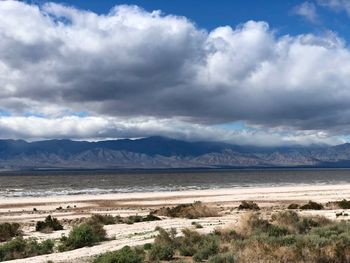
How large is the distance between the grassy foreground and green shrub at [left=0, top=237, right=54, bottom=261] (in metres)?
4.38

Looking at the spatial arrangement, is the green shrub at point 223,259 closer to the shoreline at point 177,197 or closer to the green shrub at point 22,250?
the green shrub at point 22,250

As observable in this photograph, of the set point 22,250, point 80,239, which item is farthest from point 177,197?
point 22,250

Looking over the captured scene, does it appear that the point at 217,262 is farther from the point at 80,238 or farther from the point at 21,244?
the point at 21,244

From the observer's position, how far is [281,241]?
18453 mm

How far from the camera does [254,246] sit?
55.2 feet

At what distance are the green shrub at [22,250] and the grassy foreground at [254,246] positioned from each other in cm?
438

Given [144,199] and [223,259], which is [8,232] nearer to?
[223,259]

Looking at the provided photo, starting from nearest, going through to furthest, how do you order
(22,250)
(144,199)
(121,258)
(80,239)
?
(121,258), (22,250), (80,239), (144,199)

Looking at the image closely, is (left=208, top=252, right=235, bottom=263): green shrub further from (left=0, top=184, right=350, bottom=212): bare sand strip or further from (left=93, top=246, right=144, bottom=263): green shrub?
(left=0, top=184, right=350, bottom=212): bare sand strip

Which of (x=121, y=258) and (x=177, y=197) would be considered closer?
(x=121, y=258)

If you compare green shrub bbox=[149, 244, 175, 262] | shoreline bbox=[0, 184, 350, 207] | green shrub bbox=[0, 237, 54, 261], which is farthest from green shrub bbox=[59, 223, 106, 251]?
shoreline bbox=[0, 184, 350, 207]

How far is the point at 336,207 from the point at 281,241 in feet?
79.2

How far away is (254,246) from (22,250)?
10.6m

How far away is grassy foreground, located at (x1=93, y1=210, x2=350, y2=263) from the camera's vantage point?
1611 centimetres
